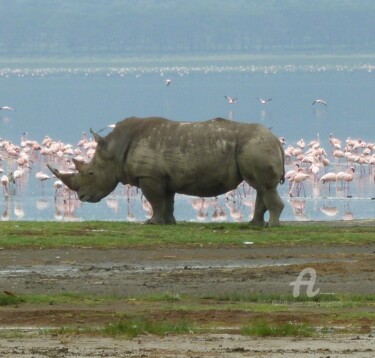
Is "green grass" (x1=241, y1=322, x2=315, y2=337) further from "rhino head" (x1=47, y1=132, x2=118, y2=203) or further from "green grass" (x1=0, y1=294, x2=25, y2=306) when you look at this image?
"rhino head" (x1=47, y1=132, x2=118, y2=203)

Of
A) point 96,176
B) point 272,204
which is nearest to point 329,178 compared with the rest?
point 96,176

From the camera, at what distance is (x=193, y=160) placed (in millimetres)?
22266

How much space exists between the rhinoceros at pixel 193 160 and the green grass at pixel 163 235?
56 cm

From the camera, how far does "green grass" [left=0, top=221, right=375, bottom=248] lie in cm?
1941

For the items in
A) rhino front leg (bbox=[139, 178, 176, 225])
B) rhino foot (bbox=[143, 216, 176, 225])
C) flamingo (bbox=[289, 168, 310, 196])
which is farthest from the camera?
flamingo (bbox=[289, 168, 310, 196])

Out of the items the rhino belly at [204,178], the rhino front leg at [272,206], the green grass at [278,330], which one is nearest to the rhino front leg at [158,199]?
the rhino belly at [204,178]

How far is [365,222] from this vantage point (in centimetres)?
2377

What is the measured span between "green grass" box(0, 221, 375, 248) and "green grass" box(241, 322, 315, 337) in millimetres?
6750

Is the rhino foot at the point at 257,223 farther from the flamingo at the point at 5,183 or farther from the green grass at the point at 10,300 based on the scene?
the flamingo at the point at 5,183

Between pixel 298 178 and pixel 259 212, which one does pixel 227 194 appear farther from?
pixel 259 212

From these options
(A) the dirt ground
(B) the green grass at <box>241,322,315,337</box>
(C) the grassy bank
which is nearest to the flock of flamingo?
(A) the dirt ground

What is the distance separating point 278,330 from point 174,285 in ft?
11.6

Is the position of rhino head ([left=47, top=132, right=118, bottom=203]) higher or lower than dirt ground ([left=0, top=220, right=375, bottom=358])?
higher

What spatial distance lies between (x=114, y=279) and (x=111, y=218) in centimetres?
1199
